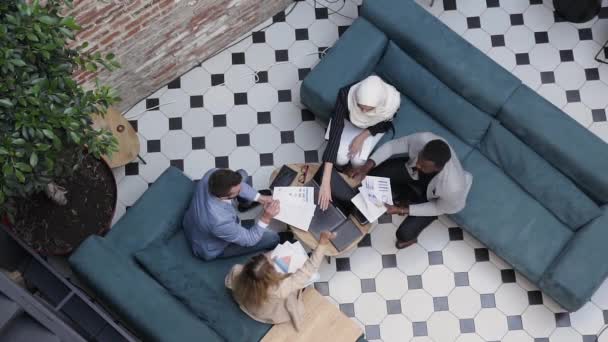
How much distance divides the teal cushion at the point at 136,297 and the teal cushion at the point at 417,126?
2.27 m

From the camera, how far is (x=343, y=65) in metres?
5.64

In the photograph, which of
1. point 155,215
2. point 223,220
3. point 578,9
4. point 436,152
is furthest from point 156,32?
point 578,9

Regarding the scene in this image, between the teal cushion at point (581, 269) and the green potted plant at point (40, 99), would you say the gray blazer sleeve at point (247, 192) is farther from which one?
the teal cushion at point (581, 269)

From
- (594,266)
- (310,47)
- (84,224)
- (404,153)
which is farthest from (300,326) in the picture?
(310,47)

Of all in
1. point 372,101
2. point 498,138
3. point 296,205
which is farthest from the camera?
point 498,138

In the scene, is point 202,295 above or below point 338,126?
below

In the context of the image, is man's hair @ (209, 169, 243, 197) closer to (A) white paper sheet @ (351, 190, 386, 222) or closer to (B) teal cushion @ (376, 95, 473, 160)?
(A) white paper sheet @ (351, 190, 386, 222)

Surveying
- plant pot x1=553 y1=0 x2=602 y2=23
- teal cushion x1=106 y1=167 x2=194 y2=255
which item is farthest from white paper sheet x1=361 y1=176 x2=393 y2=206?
plant pot x1=553 y1=0 x2=602 y2=23

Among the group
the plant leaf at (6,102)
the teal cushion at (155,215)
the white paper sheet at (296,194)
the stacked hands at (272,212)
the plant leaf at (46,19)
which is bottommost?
the teal cushion at (155,215)

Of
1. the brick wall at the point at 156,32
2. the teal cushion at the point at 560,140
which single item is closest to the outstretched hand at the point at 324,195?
the teal cushion at the point at 560,140

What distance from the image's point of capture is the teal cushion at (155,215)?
16.8 feet

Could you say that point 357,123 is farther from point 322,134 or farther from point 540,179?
point 540,179

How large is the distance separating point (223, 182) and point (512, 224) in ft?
8.41

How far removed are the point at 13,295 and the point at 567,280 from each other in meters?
4.15
